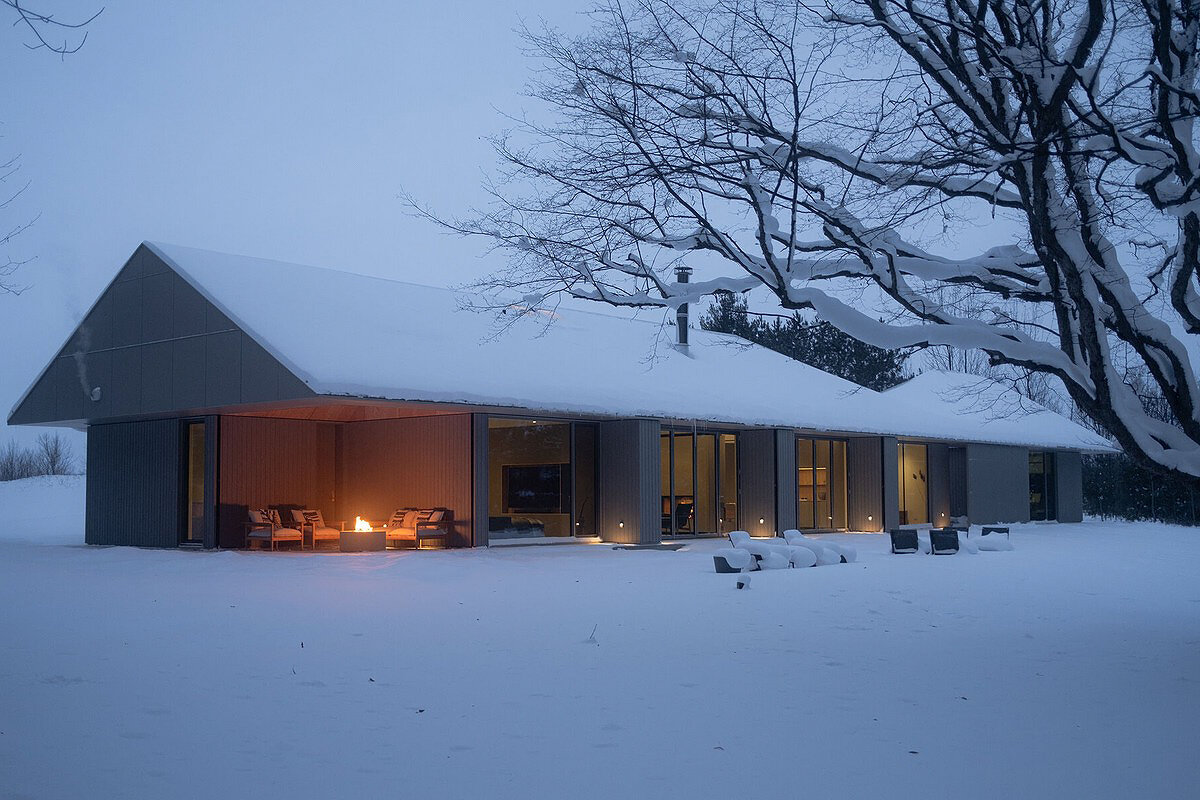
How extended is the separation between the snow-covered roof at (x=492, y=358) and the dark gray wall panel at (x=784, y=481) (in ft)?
1.54

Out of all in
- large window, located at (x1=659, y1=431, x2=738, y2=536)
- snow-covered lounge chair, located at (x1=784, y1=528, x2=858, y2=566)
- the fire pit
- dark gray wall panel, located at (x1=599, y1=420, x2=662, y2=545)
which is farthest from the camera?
large window, located at (x1=659, y1=431, x2=738, y2=536)

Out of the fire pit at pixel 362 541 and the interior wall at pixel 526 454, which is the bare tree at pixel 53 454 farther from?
the fire pit at pixel 362 541

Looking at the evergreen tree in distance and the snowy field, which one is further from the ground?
the evergreen tree in distance

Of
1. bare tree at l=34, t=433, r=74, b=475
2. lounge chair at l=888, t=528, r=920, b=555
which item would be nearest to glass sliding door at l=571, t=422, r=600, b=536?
lounge chair at l=888, t=528, r=920, b=555

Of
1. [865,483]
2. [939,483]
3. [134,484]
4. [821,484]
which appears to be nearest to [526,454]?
[134,484]

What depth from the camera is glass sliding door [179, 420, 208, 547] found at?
67.8 feet

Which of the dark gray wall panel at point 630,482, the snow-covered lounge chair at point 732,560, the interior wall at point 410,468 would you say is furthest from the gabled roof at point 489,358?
the snow-covered lounge chair at point 732,560

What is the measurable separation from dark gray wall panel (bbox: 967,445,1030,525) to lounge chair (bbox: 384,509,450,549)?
17.3m

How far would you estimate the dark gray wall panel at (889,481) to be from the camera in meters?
27.6

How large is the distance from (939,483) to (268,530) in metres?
19.8

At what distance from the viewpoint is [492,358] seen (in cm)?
2089

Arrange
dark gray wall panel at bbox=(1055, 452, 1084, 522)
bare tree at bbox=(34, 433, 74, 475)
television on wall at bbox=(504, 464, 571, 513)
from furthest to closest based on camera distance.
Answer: bare tree at bbox=(34, 433, 74, 475)
dark gray wall panel at bbox=(1055, 452, 1084, 522)
television on wall at bbox=(504, 464, 571, 513)

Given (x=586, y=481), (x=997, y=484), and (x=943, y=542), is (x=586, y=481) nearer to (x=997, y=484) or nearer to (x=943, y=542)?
(x=943, y=542)

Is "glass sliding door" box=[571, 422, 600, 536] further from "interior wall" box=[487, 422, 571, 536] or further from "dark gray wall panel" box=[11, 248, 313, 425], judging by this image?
"dark gray wall panel" box=[11, 248, 313, 425]
